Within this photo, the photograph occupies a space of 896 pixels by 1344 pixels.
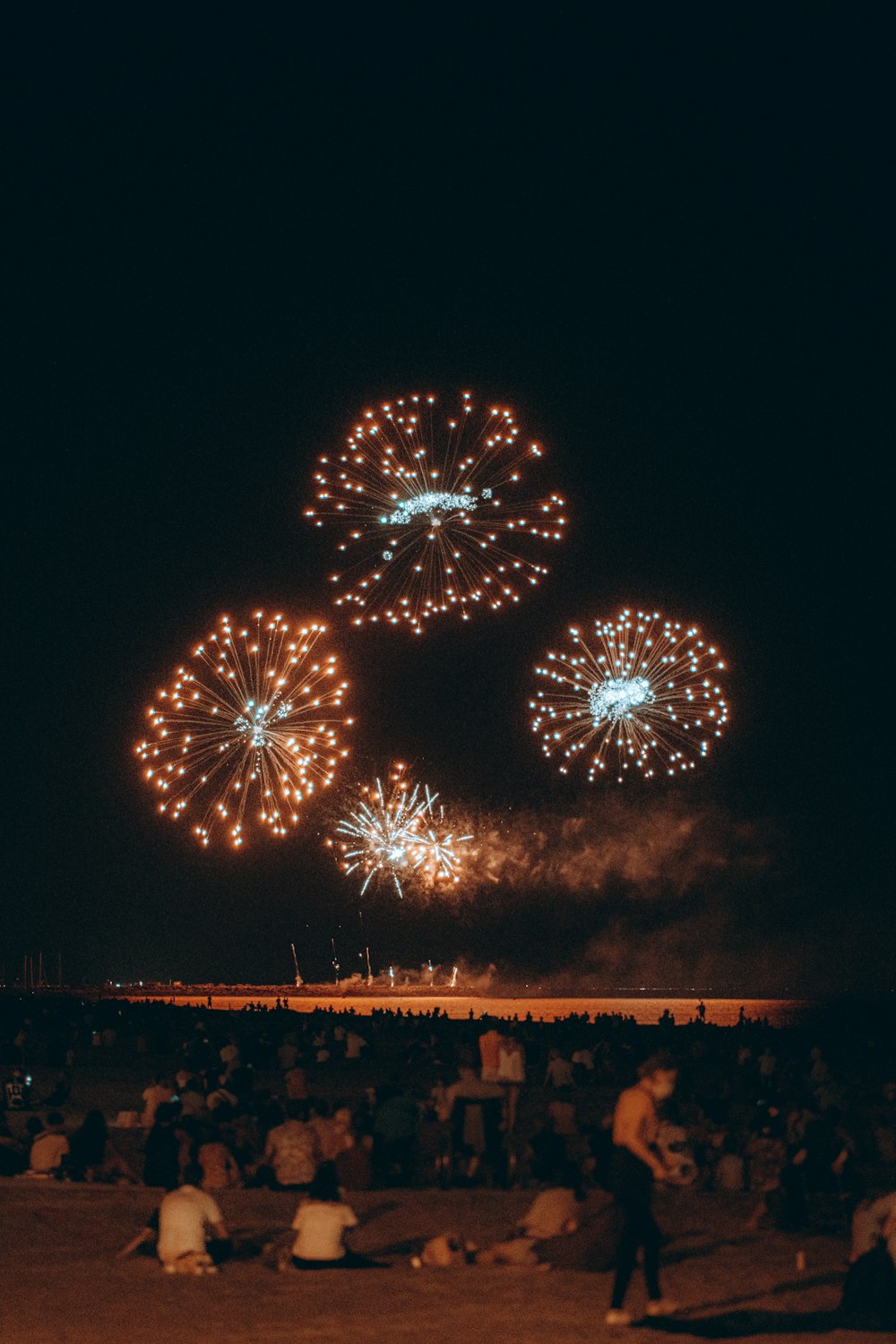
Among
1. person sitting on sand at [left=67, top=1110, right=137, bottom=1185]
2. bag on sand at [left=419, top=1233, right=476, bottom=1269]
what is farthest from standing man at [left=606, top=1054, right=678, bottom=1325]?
person sitting on sand at [left=67, top=1110, right=137, bottom=1185]

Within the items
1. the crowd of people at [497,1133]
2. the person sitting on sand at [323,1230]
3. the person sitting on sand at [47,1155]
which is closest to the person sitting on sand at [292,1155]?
the crowd of people at [497,1133]

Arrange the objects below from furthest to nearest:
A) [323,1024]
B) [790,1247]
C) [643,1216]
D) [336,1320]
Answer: [323,1024]
[790,1247]
[336,1320]
[643,1216]

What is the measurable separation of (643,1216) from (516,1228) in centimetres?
276

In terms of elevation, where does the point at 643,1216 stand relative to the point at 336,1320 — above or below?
above

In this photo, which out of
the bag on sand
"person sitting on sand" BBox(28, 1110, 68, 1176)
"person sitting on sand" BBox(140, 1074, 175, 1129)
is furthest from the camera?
"person sitting on sand" BBox(140, 1074, 175, 1129)

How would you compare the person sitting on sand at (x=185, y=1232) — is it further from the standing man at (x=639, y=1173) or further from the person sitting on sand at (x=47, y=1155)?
the person sitting on sand at (x=47, y=1155)

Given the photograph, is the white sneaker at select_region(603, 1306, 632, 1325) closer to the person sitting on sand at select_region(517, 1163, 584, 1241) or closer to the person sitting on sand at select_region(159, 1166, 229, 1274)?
the person sitting on sand at select_region(517, 1163, 584, 1241)

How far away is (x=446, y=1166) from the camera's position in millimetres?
13773

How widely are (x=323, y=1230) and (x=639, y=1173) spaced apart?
9.02 ft

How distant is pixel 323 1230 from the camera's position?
971cm

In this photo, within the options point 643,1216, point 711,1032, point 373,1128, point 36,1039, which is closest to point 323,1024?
point 36,1039

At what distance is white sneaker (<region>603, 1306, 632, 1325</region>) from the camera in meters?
8.08

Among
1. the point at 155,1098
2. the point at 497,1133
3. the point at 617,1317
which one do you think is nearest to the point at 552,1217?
the point at 617,1317

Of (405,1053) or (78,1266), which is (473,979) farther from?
(78,1266)
